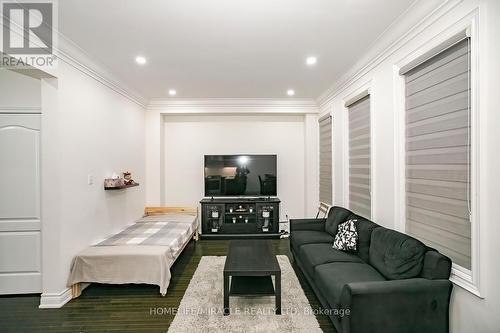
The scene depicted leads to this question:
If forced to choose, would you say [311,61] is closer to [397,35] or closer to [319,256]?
[397,35]

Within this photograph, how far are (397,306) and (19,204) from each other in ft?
12.7

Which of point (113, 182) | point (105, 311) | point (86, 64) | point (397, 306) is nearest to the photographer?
point (397, 306)

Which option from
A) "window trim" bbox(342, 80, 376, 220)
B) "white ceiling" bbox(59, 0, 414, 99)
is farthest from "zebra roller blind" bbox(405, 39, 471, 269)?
"white ceiling" bbox(59, 0, 414, 99)

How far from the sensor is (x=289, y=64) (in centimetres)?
345

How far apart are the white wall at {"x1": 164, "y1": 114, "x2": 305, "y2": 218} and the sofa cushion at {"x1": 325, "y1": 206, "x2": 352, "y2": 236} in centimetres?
180

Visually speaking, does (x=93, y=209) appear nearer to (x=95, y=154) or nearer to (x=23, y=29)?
(x=95, y=154)

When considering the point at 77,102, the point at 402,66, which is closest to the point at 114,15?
the point at 77,102

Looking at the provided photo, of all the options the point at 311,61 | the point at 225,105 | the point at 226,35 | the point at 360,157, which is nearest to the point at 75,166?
the point at 226,35

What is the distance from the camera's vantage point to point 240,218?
17.8 feet

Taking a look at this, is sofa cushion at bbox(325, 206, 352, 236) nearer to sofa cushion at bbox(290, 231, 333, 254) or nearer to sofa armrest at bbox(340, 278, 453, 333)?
sofa cushion at bbox(290, 231, 333, 254)

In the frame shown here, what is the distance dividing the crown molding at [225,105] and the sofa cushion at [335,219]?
2366 millimetres

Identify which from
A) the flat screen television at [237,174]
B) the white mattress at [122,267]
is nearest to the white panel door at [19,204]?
the white mattress at [122,267]

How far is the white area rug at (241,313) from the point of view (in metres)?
2.33

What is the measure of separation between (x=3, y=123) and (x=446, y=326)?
15.4 feet
